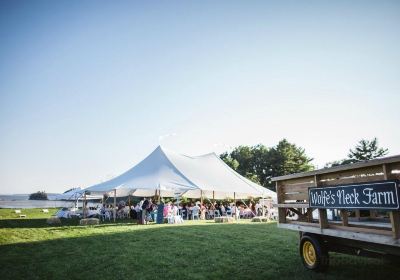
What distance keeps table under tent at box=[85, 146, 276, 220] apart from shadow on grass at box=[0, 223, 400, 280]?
8196 millimetres

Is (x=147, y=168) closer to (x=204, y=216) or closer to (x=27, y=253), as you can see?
(x=204, y=216)

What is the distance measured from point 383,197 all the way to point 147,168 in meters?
16.4

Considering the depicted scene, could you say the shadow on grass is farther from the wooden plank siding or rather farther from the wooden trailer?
the wooden plank siding

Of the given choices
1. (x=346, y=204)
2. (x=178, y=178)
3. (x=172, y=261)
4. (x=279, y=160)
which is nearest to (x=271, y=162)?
(x=279, y=160)

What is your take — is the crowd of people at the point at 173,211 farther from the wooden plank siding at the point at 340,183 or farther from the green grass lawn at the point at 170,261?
the wooden plank siding at the point at 340,183

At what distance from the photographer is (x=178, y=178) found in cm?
1756

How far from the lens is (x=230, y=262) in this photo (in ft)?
19.4

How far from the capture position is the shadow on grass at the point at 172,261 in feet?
16.3

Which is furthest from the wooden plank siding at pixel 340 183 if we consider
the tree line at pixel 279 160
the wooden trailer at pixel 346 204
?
the tree line at pixel 279 160

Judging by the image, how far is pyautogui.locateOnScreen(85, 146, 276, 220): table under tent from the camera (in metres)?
16.7

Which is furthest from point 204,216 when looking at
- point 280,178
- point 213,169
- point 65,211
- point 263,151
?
point 263,151

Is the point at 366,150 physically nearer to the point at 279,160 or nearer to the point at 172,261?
the point at 279,160

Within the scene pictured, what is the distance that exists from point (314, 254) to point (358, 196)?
1.81 meters

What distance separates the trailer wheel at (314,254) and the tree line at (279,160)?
4673cm
